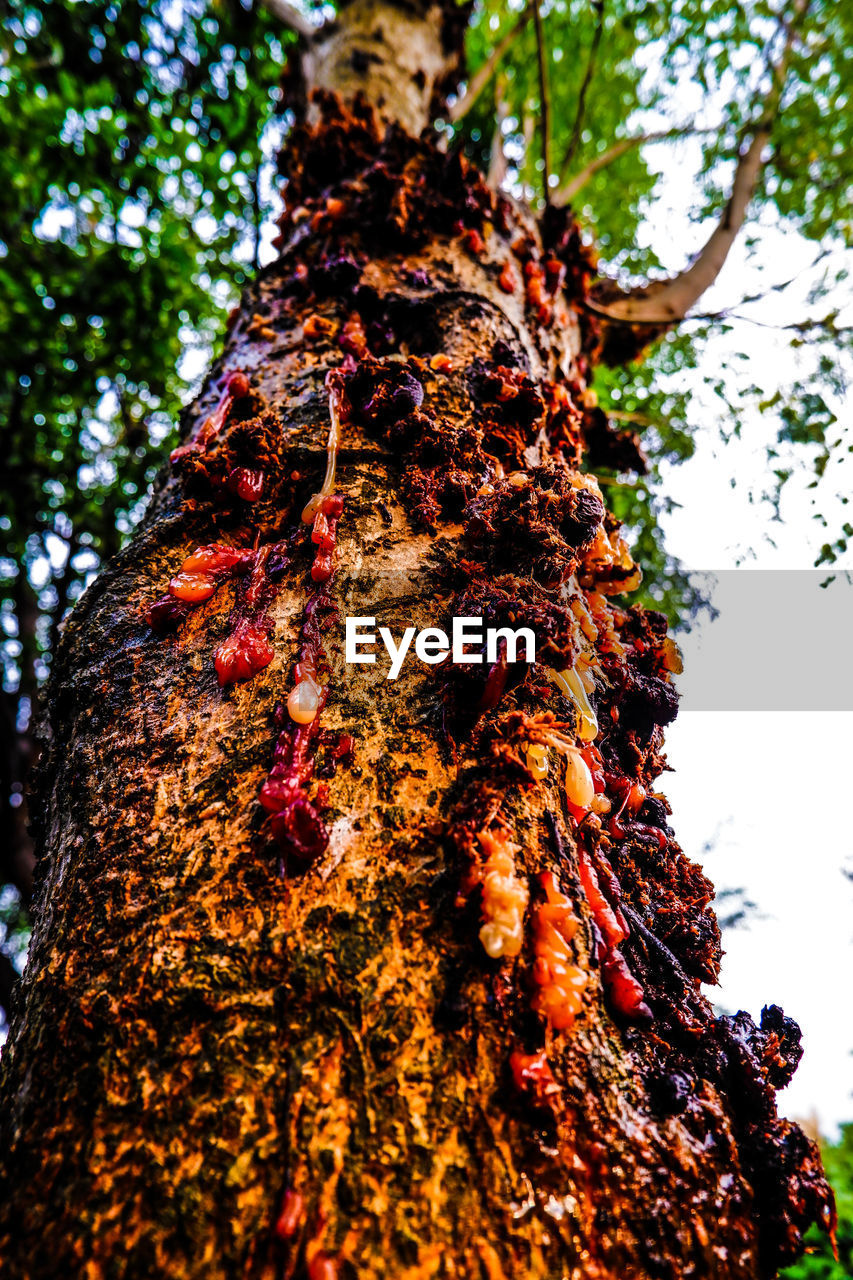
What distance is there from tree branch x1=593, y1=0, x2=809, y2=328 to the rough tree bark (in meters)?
2.06

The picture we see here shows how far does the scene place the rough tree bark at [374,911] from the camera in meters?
0.76

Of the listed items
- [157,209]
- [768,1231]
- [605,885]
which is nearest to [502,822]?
[605,885]

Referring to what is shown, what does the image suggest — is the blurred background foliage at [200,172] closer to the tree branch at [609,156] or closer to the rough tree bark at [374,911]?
the tree branch at [609,156]

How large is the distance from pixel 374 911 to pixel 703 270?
3994 mm

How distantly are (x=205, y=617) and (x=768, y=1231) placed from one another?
54.1 inches

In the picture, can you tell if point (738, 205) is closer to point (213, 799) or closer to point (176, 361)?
point (176, 361)

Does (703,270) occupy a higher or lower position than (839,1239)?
higher

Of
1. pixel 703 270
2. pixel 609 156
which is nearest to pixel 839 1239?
pixel 703 270

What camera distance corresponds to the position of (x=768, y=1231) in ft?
2.85

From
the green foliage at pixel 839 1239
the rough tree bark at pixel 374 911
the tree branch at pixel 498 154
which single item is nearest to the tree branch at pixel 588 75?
the tree branch at pixel 498 154

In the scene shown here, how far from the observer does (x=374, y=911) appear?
94 centimetres

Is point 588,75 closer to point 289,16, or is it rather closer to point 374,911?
point 289,16

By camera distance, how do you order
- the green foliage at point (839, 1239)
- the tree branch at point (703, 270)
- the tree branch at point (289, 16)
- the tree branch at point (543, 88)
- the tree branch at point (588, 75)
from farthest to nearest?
the green foliage at point (839, 1239), the tree branch at point (289, 16), the tree branch at point (703, 270), the tree branch at point (588, 75), the tree branch at point (543, 88)

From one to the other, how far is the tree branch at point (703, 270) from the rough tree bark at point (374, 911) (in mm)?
2060
